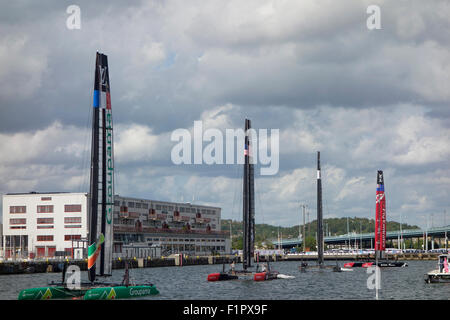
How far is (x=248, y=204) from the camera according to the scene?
8144 centimetres

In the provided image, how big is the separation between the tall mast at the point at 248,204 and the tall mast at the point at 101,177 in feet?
95.3

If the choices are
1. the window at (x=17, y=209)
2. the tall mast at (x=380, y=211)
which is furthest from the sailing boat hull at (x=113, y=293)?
the window at (x=17, y=209)

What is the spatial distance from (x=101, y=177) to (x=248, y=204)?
3226cm

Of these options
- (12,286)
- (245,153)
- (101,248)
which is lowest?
(12,286)

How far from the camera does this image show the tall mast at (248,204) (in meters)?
79.7

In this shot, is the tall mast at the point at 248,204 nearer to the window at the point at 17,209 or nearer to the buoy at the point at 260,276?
the buoy at the point at 260,276

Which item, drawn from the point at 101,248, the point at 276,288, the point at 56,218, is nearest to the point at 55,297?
the point at 101,248

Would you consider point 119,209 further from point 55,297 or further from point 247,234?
point 55,297

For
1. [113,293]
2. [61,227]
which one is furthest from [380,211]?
[113,293]

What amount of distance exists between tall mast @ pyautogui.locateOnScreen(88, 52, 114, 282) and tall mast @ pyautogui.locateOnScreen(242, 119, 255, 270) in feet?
95.3

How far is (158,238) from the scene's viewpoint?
588 ft
